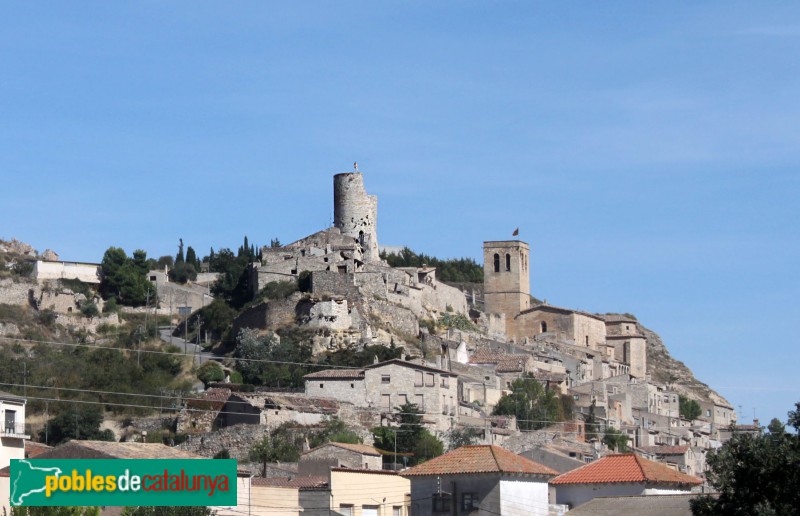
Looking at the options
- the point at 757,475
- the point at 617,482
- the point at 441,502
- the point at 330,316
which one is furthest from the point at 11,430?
the point at 330,316

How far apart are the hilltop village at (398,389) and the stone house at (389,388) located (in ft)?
0.25

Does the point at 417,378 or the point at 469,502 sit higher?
the point at 417,378

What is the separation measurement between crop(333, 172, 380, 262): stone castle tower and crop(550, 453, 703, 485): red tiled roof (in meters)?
53.4

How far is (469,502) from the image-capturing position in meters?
43.7

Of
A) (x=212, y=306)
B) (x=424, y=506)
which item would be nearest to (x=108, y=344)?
(x=212, y=306)

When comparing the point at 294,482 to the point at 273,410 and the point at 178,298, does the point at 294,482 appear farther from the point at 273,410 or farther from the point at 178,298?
the point at 178,298

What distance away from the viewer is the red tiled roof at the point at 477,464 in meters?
44.0

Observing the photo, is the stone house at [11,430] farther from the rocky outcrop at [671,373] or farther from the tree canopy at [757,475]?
the rocky outcrop at [671,373]

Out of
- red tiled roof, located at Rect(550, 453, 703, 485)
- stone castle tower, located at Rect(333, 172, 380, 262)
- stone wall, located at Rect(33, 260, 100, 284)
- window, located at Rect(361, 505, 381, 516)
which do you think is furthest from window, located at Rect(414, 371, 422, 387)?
stone wall, located at Rect(33, 260, 100, 284)

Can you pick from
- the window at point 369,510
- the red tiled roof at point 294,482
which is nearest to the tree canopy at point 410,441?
the red tiled roof at point 294,482

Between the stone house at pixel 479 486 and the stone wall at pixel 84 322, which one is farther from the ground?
the stone wall at pixel 84 322

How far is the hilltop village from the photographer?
1860 inches

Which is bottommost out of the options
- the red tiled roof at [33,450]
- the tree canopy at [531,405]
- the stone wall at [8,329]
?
the red tiled roof at [33,450]

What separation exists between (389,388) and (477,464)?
33.2m
